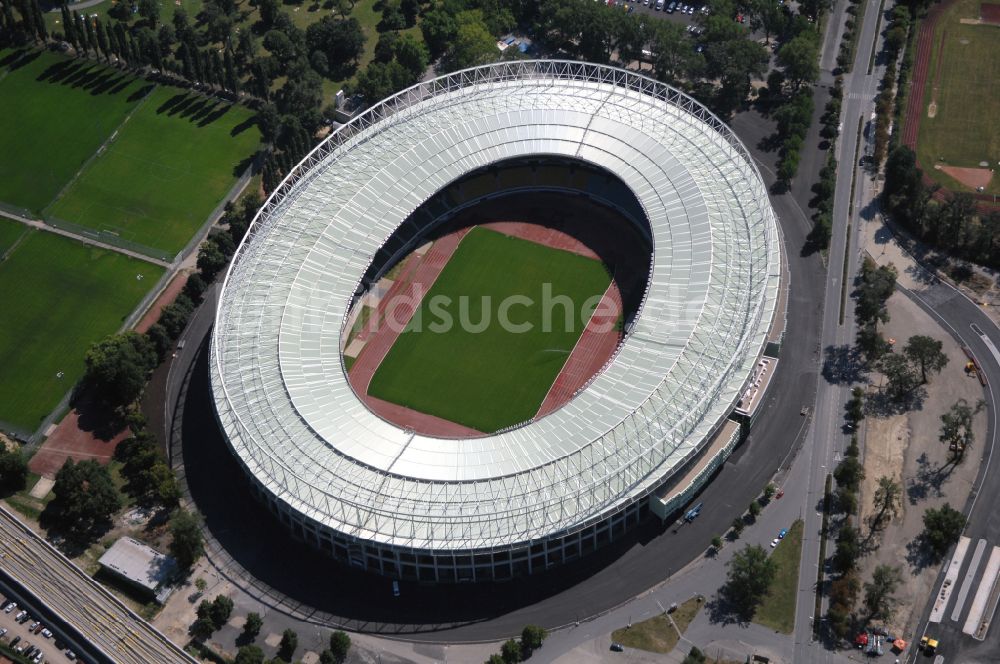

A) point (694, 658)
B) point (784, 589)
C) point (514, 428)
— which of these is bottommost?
point (694, 658)

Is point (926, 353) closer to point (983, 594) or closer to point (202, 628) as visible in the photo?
point (983, 594)

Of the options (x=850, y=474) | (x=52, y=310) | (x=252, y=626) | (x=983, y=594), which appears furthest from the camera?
(x=52, y=310)

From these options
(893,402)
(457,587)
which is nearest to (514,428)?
(457,587)

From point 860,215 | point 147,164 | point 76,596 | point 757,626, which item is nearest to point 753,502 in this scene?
point 757,626

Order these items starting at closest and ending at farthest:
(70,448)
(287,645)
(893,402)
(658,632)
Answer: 1. (287,645)
2. (658,632)
3. (893,402)
4. (70,448)

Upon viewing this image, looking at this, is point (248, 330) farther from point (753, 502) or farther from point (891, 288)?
point (891, 288)

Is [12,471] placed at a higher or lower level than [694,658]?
lower
